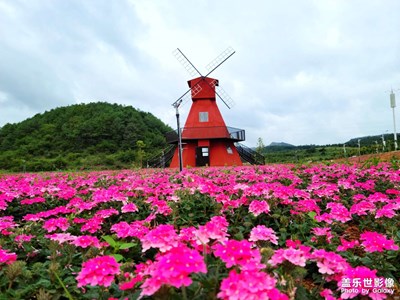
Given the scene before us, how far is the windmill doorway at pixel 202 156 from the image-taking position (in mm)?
25422

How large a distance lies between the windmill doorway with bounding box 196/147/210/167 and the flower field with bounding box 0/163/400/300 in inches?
790

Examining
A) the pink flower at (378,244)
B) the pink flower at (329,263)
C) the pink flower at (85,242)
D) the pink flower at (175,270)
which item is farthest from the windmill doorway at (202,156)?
the pink flower at (175,270)

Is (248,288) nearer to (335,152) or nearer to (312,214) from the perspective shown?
(312,214)

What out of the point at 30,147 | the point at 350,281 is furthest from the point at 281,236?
the point at 30,147

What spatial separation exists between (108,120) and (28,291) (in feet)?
172

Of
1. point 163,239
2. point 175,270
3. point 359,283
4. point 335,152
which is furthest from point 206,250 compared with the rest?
point 335,152

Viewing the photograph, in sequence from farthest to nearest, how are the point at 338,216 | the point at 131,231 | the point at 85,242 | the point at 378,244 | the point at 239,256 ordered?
1. the point at 338,216
2. the point at 131,231
3. the point at 85,242
4. the point at 378,244
5. the point at 239,256

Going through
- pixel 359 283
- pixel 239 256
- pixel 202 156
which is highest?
pixel 202 156

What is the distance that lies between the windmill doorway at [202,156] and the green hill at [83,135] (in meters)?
17.4

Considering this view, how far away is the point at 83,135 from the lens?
49469 mm

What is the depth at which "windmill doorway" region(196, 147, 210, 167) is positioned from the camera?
25422 mm

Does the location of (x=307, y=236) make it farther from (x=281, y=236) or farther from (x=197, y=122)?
(x=197, y=122)

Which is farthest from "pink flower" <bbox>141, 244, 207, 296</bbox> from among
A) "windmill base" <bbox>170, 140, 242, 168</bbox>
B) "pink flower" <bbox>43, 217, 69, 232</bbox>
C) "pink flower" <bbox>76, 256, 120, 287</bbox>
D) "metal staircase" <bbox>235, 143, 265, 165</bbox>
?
"metal staircase" <bbox>235, 143, 265, 165</bbox>

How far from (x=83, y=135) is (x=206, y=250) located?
168 ft
